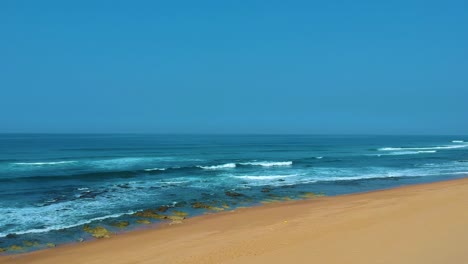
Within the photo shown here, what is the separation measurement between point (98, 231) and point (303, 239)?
6.68 metres

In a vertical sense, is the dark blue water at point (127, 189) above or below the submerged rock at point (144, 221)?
above

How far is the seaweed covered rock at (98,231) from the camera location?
12.3 m

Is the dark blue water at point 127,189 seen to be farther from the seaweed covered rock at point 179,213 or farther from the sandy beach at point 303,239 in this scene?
the sandy beach at point 303,239

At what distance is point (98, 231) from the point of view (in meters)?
12.8

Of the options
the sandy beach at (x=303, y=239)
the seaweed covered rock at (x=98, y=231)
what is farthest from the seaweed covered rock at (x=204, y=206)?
the seaweed covered rock at (x=98, y=231)

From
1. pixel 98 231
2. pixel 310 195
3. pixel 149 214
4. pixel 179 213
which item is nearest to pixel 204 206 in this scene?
pixel 179 213

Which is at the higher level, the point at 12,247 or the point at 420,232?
the point at 420,232

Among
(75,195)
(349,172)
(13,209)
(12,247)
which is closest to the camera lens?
(12,247)

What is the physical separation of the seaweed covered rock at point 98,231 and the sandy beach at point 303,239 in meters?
0.66

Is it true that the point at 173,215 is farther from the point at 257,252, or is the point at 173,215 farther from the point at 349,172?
the point at 349,172

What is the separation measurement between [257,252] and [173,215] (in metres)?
6.98

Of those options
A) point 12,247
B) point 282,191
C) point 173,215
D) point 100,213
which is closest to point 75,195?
point 100,213

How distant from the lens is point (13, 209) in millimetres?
16422

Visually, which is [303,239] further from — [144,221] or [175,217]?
[144,221]
